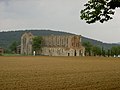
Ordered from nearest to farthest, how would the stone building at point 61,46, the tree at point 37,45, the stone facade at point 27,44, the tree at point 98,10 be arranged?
the tree at point 98,10, the stone building at point 61,46, the tree at point 37,45, the stone facade at point 27,44

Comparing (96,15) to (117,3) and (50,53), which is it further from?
(50,53)

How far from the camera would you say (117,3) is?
1600 cm

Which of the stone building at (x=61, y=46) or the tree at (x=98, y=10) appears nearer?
the tree at (x=98, y=10)

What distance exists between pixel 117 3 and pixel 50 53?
145 meters

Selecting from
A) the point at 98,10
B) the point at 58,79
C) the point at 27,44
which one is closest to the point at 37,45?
the point at 27,44

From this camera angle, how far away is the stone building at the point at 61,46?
159375 millimetres

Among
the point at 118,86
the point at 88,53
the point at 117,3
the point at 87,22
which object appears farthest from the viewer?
the point at 88,53

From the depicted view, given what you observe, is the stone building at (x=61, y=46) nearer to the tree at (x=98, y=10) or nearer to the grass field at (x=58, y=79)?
the grass field at (x=58, y=79)

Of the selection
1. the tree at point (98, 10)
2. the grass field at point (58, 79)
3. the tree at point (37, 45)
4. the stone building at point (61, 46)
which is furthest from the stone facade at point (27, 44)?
the tree at point (98, 10)

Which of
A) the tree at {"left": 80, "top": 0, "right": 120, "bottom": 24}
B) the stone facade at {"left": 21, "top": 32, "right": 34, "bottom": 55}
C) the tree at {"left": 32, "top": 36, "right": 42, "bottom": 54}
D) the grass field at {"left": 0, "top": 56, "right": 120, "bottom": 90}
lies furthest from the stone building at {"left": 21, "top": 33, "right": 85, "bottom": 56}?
the tree at {"left": 80, "top": 0, "right": 120, "bottom": 24}

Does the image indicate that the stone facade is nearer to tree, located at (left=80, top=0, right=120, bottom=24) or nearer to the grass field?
Answer: the grass field

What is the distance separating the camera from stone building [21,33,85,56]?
159375 millimetres

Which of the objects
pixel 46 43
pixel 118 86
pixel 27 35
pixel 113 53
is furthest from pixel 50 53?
pixel 118 86

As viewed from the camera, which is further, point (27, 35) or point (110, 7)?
point (27, 35)
